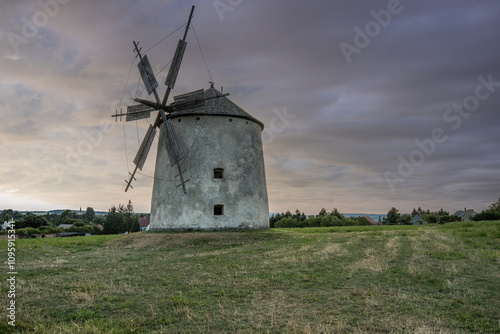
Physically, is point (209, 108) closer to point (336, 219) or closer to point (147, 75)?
point (147, 75)

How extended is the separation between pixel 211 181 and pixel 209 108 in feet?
15.9

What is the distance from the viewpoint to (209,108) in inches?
911

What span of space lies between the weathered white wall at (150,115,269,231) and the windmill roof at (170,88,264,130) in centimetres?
29

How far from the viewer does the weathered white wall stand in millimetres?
21688

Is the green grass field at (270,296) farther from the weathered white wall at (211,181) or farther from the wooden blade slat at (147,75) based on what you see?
the wooden blade slat at (147,75)

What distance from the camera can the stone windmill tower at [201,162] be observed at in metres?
21.8

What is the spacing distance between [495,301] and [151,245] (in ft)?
50.1

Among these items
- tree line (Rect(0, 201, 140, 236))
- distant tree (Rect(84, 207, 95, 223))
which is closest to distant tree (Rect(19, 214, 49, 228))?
tree line (Rect(0, 201, 140, 236))

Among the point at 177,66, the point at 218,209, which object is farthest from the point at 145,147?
the point at 218,209

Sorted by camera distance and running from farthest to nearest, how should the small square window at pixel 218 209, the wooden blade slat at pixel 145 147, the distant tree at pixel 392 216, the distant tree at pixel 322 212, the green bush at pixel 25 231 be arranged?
the distant tree at pixel 392 216, the distant tree at pixel 322 212, the green bush at pixel 25 231, the wooden blade slat at pixel 145 147, the small square window at pixel 218 209

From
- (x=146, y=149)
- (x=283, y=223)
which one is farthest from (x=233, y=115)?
(x=283, y=223)

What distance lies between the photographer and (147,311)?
573cm

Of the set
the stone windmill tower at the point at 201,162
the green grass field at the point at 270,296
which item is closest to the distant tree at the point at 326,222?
the stone windmill tower at the point at 201,162

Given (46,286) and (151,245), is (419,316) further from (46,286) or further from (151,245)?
(151,245)
